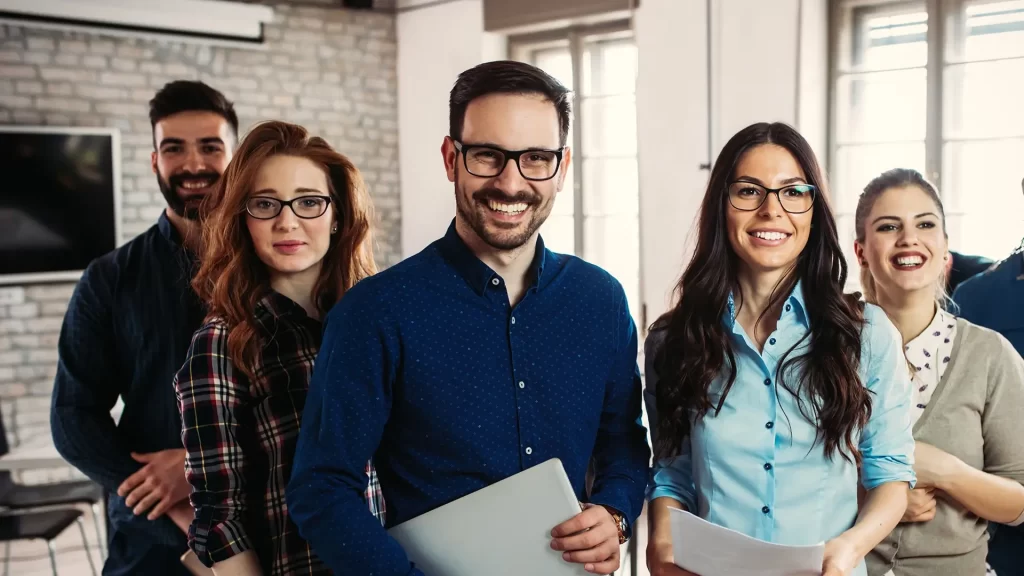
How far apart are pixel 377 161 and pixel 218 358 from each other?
5.58 m

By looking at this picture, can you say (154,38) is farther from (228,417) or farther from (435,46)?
(228,417)

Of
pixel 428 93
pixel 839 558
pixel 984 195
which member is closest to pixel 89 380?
pixel 839 558

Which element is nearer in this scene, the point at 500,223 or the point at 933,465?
the point at 500,223

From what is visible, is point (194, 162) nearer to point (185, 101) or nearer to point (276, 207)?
point (185, 101)

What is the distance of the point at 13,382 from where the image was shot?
217 inches

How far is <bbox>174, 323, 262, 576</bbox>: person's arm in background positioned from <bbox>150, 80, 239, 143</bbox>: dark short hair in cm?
90

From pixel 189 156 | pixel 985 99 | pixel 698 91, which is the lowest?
pixel 189 156

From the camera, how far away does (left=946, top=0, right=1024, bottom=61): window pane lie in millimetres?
4238

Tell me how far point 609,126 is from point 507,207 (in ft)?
15.0

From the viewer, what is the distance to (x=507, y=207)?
57.3 inches

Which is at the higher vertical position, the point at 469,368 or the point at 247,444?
the point at 469,368

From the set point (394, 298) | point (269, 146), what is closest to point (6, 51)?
point (269, 146)

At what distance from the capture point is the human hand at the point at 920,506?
1.81 metres

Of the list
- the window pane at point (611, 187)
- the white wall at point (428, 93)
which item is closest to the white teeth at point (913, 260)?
the window pane at point (611, 187)
